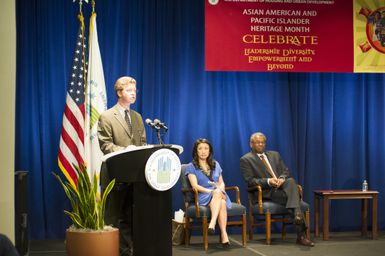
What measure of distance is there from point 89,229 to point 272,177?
8.64 feet

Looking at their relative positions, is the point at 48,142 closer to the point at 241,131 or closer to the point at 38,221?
the point at 38,221

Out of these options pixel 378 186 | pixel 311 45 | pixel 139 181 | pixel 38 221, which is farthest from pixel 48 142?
pixel 378 186

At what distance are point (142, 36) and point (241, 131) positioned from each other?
1.51 metres

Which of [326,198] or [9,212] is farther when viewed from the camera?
[326,198]

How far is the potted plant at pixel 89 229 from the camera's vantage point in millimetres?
4430

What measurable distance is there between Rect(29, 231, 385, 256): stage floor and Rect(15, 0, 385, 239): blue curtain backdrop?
1.78 ft

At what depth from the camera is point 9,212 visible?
12.1 ft

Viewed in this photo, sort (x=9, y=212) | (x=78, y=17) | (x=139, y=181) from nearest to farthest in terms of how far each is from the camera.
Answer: (x=9, y=212)
(x=139, y=181)
(x=78, y=17)

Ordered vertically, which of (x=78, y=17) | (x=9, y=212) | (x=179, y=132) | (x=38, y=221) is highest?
(x=78, y=17)

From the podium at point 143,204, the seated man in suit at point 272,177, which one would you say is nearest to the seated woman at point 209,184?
the seated man in suit at point 272,177

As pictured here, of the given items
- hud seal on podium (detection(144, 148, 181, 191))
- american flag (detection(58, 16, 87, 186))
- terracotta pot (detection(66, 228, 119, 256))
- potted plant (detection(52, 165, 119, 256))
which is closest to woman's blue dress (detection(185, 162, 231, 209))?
american flag (detection(58, 16, 87, 186))

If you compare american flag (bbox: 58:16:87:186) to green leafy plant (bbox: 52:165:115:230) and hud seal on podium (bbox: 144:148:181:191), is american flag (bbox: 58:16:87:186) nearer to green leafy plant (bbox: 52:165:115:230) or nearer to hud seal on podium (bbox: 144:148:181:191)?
green leafy plant (bbox: 52:165:115:230)

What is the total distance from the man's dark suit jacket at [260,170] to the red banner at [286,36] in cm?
→ 96

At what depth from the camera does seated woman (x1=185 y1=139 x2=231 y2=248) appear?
6.10 metres
